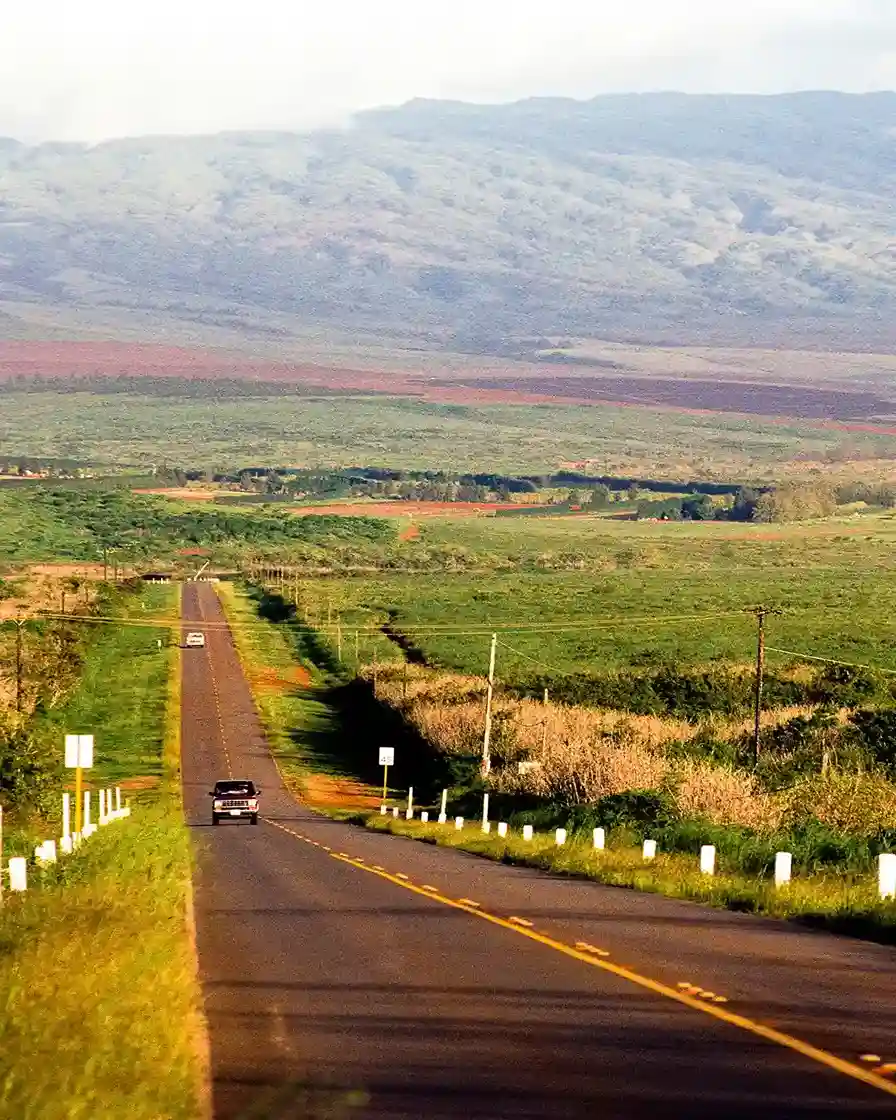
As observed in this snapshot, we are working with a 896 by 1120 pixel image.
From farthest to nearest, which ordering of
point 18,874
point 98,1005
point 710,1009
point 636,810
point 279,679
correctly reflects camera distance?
1. point 279,679
2. point 636,810
3. point 18,874
4. point 710,1009
5. point 98,1005

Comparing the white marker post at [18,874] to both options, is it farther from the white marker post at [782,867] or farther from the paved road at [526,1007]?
the white marker post at [782,867]

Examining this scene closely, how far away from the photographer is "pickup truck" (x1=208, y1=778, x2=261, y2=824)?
50219mm

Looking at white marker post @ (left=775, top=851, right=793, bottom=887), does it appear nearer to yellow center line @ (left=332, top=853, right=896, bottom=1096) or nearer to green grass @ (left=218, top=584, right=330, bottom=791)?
yellow center line @ (left=332, top=853, right=896, bottom=1096)

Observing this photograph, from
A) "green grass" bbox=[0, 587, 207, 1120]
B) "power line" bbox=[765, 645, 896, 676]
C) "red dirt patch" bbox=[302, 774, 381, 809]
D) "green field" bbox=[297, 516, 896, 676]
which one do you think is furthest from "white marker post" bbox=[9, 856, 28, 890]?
"power line" bbox=[765, 645, 896, 676]

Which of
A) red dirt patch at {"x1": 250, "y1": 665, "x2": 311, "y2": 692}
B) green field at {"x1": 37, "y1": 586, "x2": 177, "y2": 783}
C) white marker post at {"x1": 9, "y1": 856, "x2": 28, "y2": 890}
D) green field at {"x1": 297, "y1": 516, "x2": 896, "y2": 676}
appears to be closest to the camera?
white marker post at {"x1": 9, "y1": 856, "x2": 28, "y2": 890}

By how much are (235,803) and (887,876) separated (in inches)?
1202

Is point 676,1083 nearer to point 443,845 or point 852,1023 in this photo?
point 852,1023

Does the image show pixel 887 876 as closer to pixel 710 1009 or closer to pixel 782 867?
pixel 782 867

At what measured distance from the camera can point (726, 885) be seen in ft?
77.0

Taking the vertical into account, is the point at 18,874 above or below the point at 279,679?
above

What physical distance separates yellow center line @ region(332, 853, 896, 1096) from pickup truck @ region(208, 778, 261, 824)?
28.5 meters

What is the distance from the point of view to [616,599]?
121625mm

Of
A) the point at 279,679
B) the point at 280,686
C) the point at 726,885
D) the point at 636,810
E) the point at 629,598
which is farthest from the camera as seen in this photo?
the point at 629,598

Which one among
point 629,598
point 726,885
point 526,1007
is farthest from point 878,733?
point 629,598
